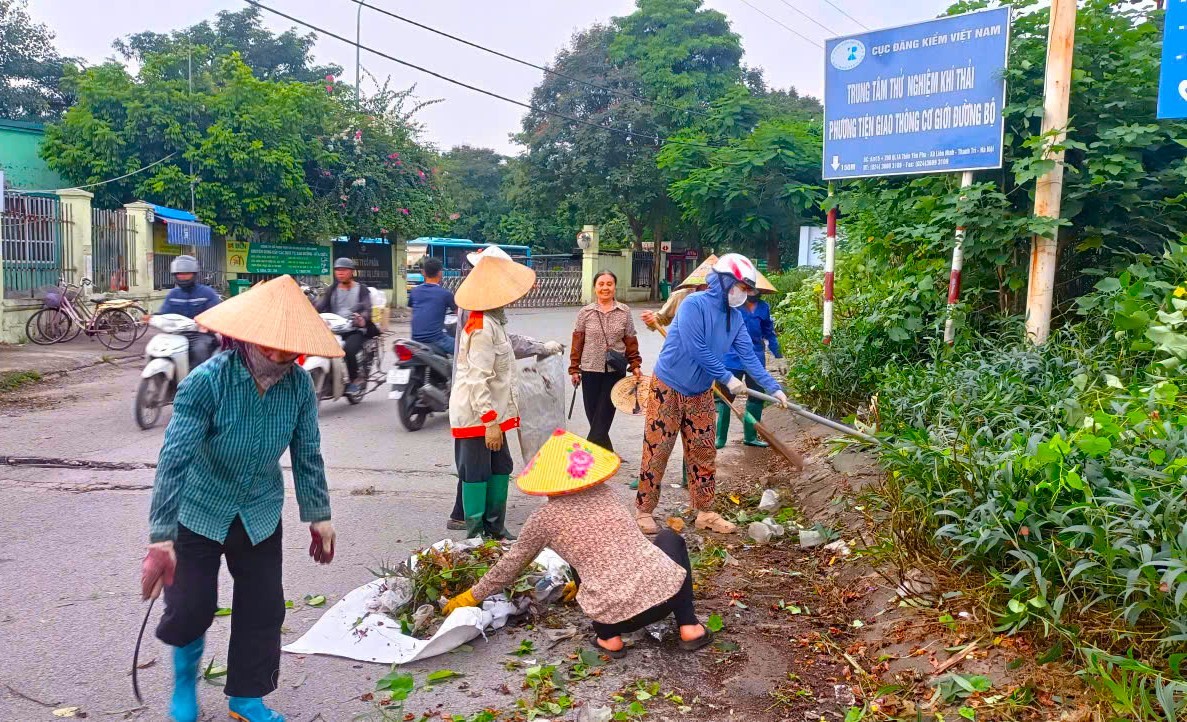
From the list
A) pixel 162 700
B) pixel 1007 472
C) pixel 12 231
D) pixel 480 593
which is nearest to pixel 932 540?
pixel 1007 472

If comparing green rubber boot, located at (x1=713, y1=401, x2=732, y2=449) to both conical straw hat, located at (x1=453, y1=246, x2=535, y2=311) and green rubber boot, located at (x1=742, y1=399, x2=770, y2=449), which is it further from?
conical straw hat, located at (x1=453, y1=246, x2=535, y2=311)

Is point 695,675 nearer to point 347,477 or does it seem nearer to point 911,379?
point 911,379

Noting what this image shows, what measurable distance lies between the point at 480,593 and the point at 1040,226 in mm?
4315

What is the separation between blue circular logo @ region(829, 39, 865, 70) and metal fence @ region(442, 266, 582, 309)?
2339 centimetres

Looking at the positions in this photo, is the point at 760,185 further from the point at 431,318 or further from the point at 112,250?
the point at 431,318

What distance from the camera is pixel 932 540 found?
3.98 meters

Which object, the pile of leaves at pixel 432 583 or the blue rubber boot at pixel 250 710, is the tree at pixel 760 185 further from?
the blue rubber boot at pixel 250 710

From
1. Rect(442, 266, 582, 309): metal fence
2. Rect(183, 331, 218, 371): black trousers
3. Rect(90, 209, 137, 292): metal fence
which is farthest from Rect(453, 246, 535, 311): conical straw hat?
Rect(442, 266, 582, 309): metal fence

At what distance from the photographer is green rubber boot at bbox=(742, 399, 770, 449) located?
26.3ft

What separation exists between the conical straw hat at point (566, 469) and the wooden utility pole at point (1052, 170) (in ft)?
12.0

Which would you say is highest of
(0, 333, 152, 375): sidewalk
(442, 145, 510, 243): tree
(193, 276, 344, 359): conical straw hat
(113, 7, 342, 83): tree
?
(113, 7, 342, 83): tree

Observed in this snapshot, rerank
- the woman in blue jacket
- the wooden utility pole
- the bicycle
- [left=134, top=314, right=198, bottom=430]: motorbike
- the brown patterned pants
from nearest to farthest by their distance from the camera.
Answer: the brown patterned pants → the wooden utility pole → the woman in blue jacket → [left=134, top=314, right=198, bottom=430]: motorbike → the bicycle

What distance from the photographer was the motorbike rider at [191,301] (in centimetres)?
851

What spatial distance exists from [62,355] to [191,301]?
581cm
